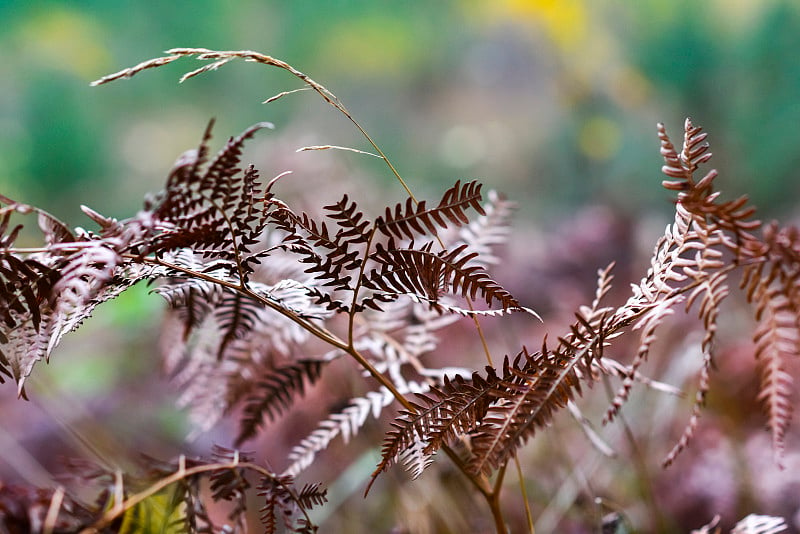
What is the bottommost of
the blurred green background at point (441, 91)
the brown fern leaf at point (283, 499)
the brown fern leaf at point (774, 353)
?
the brown fern leaf at point (283, 499)

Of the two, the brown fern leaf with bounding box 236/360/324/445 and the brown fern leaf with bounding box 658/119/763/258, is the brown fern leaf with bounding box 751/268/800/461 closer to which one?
the brown fern leaf with bounding box 658/119/763/258

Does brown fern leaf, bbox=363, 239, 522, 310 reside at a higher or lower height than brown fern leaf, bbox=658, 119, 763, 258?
lower

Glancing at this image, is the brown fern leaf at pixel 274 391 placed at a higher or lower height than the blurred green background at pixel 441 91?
lower

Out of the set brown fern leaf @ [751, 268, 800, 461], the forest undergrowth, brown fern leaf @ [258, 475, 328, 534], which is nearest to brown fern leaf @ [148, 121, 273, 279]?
the forest undergrowth

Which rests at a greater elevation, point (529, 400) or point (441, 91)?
point (441, 91)

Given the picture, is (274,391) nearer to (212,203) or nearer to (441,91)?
(212,203)

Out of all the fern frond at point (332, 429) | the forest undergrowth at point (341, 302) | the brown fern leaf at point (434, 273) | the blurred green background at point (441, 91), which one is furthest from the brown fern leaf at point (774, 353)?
the blurred green background at point (441, 91)

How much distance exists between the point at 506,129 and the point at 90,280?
2.55 metres

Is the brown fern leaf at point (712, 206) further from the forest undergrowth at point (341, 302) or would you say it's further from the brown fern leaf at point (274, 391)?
the brown fern leaf at point (274, 391)

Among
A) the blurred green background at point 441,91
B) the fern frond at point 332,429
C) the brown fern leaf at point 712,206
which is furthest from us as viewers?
the blurred green background at point 441,91

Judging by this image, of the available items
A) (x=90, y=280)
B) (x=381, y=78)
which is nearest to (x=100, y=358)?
(x=381, y=78)

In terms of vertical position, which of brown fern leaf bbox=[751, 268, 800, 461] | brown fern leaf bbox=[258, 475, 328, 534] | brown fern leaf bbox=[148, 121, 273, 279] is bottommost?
brown fern leaf bbox=[258, 475, 328, 534]

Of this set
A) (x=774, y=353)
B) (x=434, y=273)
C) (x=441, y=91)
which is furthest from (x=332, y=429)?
(x=441, y=91)

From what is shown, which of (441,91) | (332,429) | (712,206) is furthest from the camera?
(441,91)
